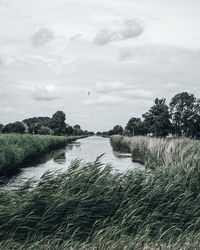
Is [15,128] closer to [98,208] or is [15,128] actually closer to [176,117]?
→ [176,117]

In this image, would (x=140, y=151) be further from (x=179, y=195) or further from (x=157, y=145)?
(x=179, y=195)

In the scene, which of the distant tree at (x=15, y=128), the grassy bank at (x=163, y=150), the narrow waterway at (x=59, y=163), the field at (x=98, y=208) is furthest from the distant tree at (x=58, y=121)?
the field at (x=98, y=208)

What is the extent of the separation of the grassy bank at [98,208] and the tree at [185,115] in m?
45.8

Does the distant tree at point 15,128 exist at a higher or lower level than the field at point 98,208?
higher

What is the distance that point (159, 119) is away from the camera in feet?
182

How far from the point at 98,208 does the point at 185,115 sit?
5193 centimetres

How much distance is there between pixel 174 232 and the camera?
21.2 ft

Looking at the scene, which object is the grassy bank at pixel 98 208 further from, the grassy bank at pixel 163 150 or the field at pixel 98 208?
the grassy bank at pixel 163 150

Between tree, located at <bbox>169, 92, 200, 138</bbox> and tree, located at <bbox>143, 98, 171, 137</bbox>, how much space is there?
1.28m

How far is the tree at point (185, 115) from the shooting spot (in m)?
53.4

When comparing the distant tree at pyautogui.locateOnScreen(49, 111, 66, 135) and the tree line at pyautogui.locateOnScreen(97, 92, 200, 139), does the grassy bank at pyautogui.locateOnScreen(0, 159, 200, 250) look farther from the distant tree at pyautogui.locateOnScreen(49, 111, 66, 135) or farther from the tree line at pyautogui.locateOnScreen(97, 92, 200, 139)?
the distant tree at pyautogui.locateOnScreen(49, 111, 66, 135)

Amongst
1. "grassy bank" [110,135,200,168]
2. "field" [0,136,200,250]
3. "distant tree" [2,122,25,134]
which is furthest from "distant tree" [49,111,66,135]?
"field" [0,136,200,250]

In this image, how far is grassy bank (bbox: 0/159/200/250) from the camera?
6.19 m

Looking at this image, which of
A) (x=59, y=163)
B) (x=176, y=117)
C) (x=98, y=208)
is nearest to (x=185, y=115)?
(x=176, y=117)
